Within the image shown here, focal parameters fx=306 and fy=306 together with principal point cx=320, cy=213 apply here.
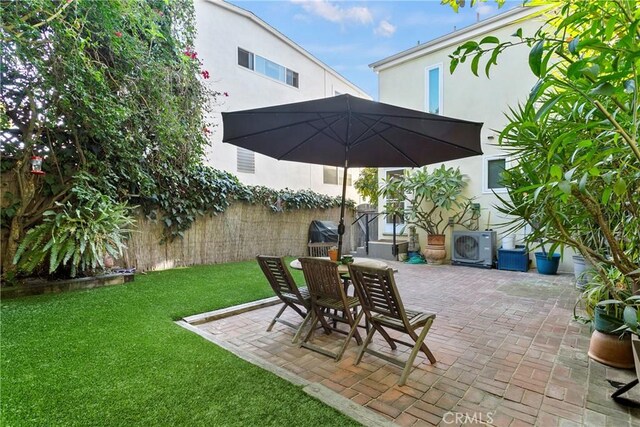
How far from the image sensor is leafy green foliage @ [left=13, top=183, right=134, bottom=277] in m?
4.28

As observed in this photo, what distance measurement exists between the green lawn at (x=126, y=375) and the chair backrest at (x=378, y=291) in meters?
0.91

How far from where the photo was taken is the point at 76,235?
4422 mm

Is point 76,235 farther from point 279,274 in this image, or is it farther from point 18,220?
point 279,274

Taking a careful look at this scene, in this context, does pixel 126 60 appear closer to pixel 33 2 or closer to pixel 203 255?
pixel 33 2

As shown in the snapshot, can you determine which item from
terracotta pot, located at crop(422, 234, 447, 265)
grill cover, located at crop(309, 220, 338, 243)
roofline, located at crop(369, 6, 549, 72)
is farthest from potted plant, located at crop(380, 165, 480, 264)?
roofline, located at crop(369, 6, 549, 72)

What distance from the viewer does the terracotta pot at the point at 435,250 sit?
8.05 m

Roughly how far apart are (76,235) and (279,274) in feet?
10.8

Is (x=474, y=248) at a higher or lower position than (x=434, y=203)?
lower

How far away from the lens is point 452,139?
318 centimetres

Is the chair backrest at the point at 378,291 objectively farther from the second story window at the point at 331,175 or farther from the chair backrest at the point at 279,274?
the second story window at the point at 331,175

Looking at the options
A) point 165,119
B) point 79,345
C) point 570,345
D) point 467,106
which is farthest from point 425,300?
point 467,106

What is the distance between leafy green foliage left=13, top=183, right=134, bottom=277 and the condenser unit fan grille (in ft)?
24.4

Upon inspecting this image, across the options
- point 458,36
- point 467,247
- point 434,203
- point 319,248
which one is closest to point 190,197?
point 319,248

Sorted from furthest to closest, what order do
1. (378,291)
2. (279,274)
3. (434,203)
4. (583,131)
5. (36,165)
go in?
(434,203) → (36,165) → (279,274) → (378,291) → (583,131)
